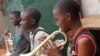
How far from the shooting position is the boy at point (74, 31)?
1.18 metres

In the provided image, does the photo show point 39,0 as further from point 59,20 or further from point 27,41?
point 59,20

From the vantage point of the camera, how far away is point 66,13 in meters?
1.30

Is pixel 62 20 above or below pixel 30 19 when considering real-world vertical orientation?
above

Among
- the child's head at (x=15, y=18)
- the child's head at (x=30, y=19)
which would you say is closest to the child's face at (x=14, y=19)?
the child's head at (x=15, y=18)

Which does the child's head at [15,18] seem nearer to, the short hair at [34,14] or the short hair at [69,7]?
the short hair at [34,14]

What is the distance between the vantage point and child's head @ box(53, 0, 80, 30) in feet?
4.21

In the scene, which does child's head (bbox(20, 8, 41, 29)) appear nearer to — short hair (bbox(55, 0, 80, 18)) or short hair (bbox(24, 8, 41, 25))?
short hair (bbox(24, 8, 41, 25))

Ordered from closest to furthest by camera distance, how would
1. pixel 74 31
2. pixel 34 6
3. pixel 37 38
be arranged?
1. pixel 74 31
2. pixel 37 38
3. pixel 34 6

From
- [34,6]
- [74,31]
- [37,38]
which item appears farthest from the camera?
[34,6]

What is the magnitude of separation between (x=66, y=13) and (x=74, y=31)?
0.10 metres

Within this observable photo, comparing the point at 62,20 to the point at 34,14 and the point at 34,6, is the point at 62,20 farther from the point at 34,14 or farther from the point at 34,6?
the point at 34,6

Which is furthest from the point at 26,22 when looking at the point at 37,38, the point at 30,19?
the point at 37,38

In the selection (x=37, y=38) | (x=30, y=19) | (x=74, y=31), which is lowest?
(x=37, y=38)

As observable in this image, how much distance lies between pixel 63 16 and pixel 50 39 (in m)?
0.33
